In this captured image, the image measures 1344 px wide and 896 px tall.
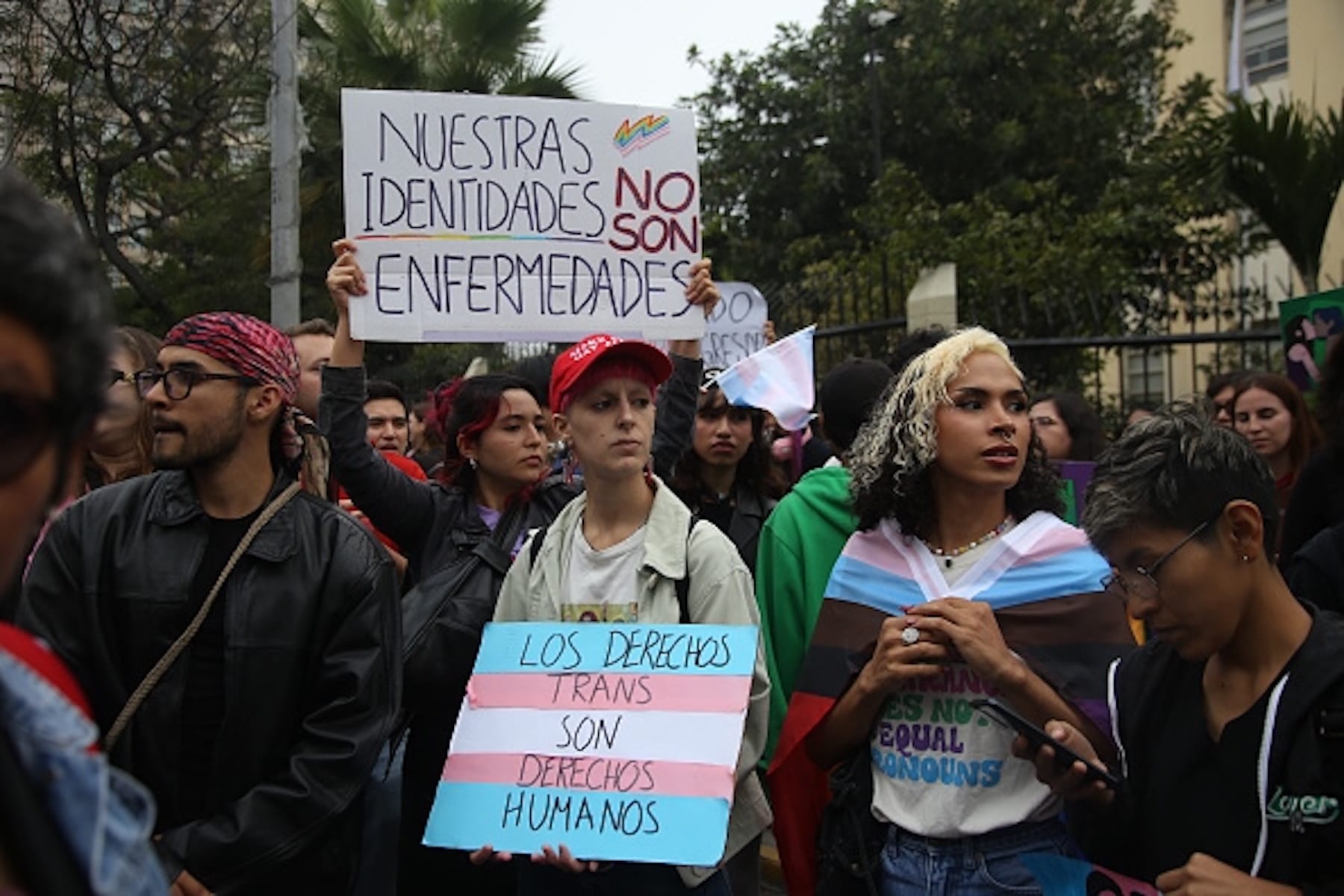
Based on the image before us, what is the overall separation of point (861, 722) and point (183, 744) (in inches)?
57.1

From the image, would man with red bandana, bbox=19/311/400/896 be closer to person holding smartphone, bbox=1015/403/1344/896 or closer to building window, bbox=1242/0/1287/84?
person holding smartphone, bbox=1015/403/1344/896

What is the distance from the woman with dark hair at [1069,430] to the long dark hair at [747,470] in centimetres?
144

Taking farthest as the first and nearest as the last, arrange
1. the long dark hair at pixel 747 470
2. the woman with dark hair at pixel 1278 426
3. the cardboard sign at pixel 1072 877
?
1. the long dark hair at pixel 747 470
2. the woman with dark hair at pixel 1278 426
3. the cardboard sign at pixel 1072 877

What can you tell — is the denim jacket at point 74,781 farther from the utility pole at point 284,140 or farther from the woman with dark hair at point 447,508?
the utility pole at point 284,140

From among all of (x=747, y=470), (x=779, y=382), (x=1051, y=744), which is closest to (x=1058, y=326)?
(x=747, y=470)

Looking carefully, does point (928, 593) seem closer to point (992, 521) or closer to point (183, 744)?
point (992, 521)

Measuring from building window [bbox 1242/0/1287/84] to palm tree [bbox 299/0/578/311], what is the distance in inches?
477

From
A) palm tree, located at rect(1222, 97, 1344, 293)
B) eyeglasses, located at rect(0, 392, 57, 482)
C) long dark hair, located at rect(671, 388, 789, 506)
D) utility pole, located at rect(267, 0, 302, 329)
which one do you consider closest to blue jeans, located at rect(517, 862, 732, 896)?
eyeglasses, located at rect(0, 392, 57, 482)

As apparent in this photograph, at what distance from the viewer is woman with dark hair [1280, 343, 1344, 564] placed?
364 cm

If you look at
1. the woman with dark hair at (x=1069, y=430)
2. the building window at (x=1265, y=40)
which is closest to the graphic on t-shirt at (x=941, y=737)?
Result: the woman with dark hair at (x=1069, y=430)

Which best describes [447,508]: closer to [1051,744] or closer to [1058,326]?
[1051,744]

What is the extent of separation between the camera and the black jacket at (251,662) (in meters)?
2.96

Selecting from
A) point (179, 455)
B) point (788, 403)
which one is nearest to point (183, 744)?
point (179, 455)

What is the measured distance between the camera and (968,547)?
322 cm
